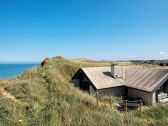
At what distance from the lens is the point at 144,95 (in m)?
22.4

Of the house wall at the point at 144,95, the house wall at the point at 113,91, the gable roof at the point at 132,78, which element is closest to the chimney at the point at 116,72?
the gable roof at the point at 132,78

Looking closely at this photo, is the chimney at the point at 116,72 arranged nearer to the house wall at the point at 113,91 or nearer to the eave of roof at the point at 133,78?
the eave of roof at the point at 133,78

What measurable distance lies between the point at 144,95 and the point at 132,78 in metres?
4.04

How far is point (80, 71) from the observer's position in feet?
87.9

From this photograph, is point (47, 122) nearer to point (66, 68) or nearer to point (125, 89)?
point (125, 89)

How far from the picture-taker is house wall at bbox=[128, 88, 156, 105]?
21422mm

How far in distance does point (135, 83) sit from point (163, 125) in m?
21.7

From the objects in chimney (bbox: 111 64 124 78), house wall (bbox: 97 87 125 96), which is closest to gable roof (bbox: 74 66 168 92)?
chimney (bbox: 111 64 124 78)

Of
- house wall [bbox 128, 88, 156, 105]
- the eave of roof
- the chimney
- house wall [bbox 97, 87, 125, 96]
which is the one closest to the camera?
house wall [bbox 128, 88, 156, 105]

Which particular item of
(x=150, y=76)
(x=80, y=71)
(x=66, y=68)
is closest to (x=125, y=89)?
(x=150, y=76)

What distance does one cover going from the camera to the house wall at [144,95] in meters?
21.4

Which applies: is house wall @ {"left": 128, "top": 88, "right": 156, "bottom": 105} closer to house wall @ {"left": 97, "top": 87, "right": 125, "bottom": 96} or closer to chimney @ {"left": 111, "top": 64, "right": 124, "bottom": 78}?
house wall @ {"left": 97, "top": 87, "right": 125, "bottom": 96}

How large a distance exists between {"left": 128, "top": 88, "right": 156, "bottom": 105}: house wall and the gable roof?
0.55m

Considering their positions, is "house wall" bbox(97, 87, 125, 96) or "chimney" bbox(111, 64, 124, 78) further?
Result: "chimney" bbox(111, 64, 124, 78)
